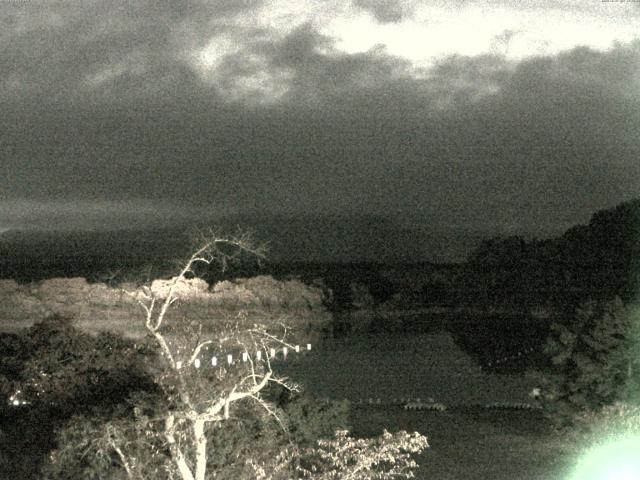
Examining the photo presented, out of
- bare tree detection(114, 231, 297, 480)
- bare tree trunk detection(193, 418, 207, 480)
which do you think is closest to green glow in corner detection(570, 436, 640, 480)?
bare tree detection(114, 231, 297, 480)

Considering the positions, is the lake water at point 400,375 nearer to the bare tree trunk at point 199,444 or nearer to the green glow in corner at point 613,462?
the green glow in corner at point 613,462

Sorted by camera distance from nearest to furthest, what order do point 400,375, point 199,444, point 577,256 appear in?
point 199,444, point 400,375, point 577,256

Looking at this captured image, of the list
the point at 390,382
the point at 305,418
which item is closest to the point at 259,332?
the point at 305,418

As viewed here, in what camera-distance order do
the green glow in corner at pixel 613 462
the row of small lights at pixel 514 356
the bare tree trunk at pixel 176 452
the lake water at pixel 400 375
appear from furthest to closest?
the row of small lights at pixel 514 356 → the lake water at pixel 400 375 → the green glow in corner at pixel 613 462 → the bare tree trunk at pixel 176 452

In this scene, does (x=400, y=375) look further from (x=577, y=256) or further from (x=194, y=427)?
(x=577, y=256)

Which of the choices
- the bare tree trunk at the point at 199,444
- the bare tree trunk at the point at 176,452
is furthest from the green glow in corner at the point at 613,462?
the bare tree trunk at the point at 176,452

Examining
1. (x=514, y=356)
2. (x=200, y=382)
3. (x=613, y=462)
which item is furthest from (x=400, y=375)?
(x=200, y=382)

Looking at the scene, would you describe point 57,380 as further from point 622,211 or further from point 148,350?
point 622,211

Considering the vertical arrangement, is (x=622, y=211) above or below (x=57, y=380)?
above
